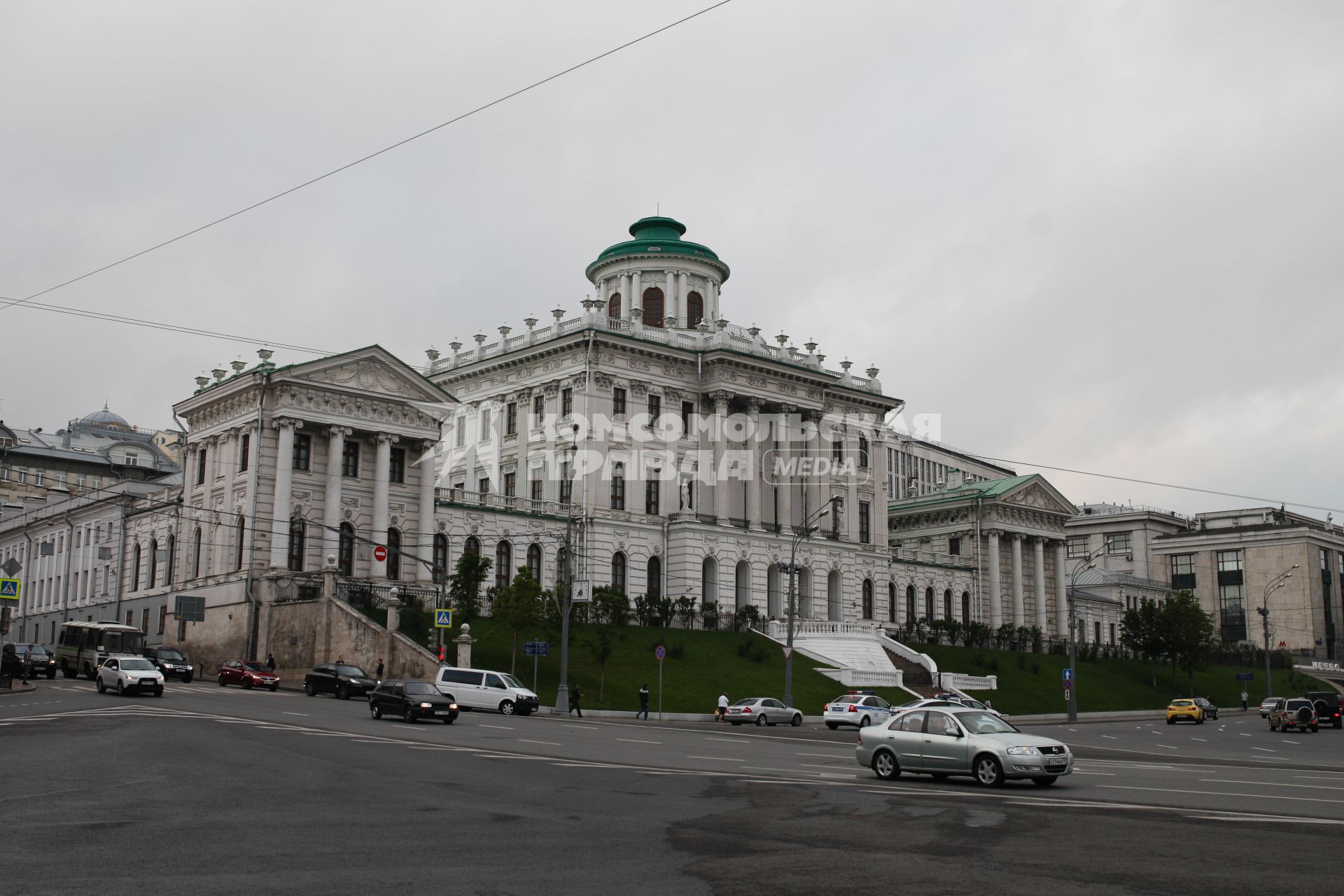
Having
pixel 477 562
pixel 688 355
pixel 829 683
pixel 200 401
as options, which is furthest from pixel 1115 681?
pixel 200 401

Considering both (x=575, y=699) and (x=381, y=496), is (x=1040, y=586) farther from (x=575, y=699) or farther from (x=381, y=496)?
(x=575, y=699)

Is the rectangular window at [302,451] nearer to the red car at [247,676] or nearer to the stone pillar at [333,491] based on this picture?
the stone pillar at [333,491]

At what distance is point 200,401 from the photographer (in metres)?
64.9

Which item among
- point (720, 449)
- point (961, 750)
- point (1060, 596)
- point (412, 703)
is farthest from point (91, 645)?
point (1060, 596)

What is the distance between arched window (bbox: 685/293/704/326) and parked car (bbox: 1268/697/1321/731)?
131 feet

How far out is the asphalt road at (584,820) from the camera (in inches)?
468

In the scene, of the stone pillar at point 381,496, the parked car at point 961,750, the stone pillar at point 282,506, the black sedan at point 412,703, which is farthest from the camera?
the stone pillar at point 381,496

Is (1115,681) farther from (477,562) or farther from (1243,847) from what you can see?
(1243,847)

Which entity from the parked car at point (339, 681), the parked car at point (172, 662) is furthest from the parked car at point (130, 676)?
the parked car at point (172, 662)

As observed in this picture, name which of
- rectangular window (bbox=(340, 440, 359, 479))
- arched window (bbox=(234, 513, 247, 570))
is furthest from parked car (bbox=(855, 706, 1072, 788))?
rectangular window (bbox=(340, 440, 359, 479))

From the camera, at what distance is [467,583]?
5447 cm

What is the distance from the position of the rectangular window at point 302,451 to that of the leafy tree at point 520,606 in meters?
14.3

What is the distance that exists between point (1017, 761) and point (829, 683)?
1677 inches

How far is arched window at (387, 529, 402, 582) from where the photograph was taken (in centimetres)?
6366
